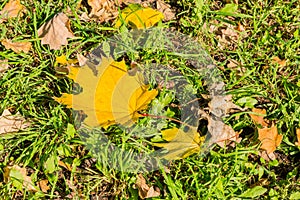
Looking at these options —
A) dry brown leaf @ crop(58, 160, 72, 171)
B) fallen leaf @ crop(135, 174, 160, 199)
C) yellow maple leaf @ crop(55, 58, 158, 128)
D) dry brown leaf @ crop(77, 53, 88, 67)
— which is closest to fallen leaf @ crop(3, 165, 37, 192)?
dry brown leaf @ crop(58, 160, 72, 171)

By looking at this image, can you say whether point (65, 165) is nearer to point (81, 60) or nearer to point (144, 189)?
point (144, 189)

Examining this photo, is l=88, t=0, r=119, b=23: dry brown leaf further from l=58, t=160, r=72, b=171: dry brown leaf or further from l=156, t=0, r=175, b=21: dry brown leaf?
l=58, t=160, r=72, b=171: dry brown leaf

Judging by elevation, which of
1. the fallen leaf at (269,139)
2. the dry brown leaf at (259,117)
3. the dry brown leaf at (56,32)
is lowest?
the fallen leaf at (269,139)

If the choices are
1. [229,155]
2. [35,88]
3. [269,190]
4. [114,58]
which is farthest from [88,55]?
[269,190]

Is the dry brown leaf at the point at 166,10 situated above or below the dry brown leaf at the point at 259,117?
above

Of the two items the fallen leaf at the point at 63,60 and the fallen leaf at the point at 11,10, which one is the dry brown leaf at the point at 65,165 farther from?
the fallen leaf at the point at 11,10

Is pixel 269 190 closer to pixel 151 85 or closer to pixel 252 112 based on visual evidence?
pixel 252 112

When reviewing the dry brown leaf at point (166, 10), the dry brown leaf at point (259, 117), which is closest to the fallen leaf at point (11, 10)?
the dry brown leaf at point (166, 10)
